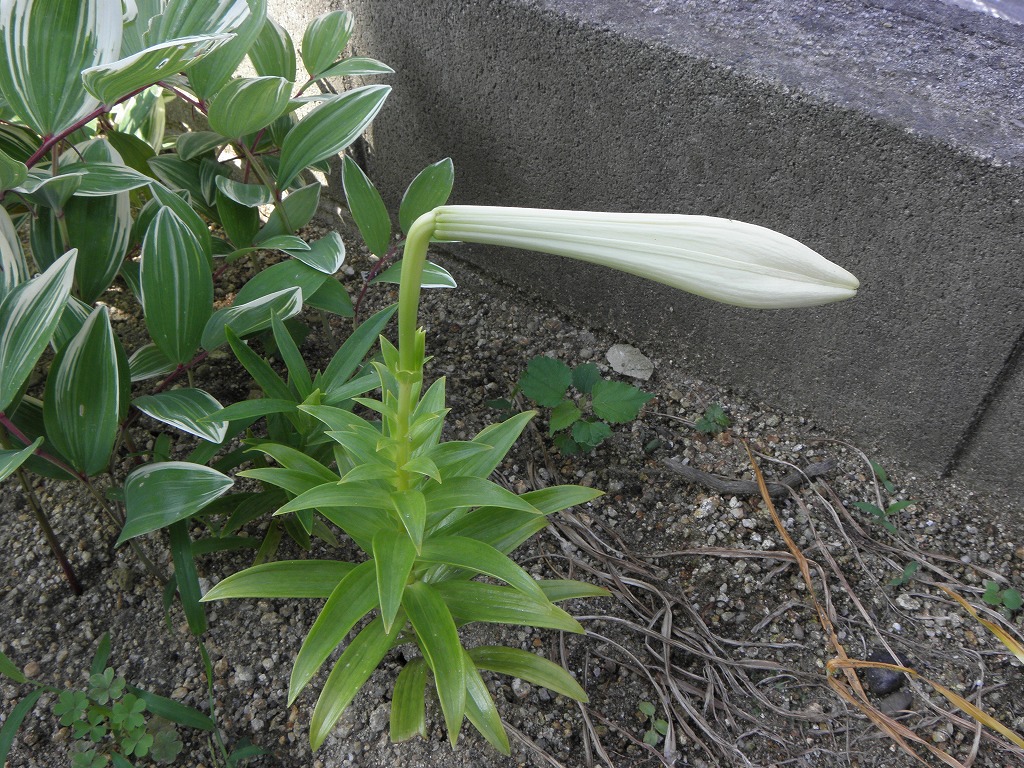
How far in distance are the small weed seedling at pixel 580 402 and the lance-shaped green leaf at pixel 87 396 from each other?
0.73 meters

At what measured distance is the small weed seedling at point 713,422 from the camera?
62.9 inches

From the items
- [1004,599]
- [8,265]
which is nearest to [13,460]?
[8,265]

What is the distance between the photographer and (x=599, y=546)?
144cm

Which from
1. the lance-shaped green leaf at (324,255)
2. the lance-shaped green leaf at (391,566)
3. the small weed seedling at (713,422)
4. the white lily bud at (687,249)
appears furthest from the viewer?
the small weed seedling at (713,422)

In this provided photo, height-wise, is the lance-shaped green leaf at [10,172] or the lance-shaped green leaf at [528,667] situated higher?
the lance-shaped green leaf at [10,172]

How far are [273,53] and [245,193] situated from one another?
0.30 m

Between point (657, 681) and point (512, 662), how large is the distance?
11.1 inches

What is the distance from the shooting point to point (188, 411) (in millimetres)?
1199

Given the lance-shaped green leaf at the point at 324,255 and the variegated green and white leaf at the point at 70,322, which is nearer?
the variegated green and white leaf at the point at 70,322

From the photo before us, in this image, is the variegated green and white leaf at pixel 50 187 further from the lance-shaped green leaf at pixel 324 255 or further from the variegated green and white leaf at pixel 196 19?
the lance-shaped green leaf at pixel 324 255

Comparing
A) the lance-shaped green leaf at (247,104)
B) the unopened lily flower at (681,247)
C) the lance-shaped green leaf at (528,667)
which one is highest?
Answer: the unopened lily flower at (681,247)

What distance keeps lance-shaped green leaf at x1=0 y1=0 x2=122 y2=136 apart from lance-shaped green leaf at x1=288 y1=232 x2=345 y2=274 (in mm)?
405

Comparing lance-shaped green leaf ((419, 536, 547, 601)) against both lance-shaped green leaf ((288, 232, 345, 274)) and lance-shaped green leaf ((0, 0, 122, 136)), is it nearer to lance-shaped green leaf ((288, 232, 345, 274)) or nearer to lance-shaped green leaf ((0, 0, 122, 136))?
lance-shaped green leaf ((288, 232, 345, 274))

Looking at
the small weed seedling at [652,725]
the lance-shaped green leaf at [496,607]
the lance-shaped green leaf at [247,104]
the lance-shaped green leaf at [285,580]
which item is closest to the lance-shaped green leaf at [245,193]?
the lance-shaped green leaf at [247,104]
